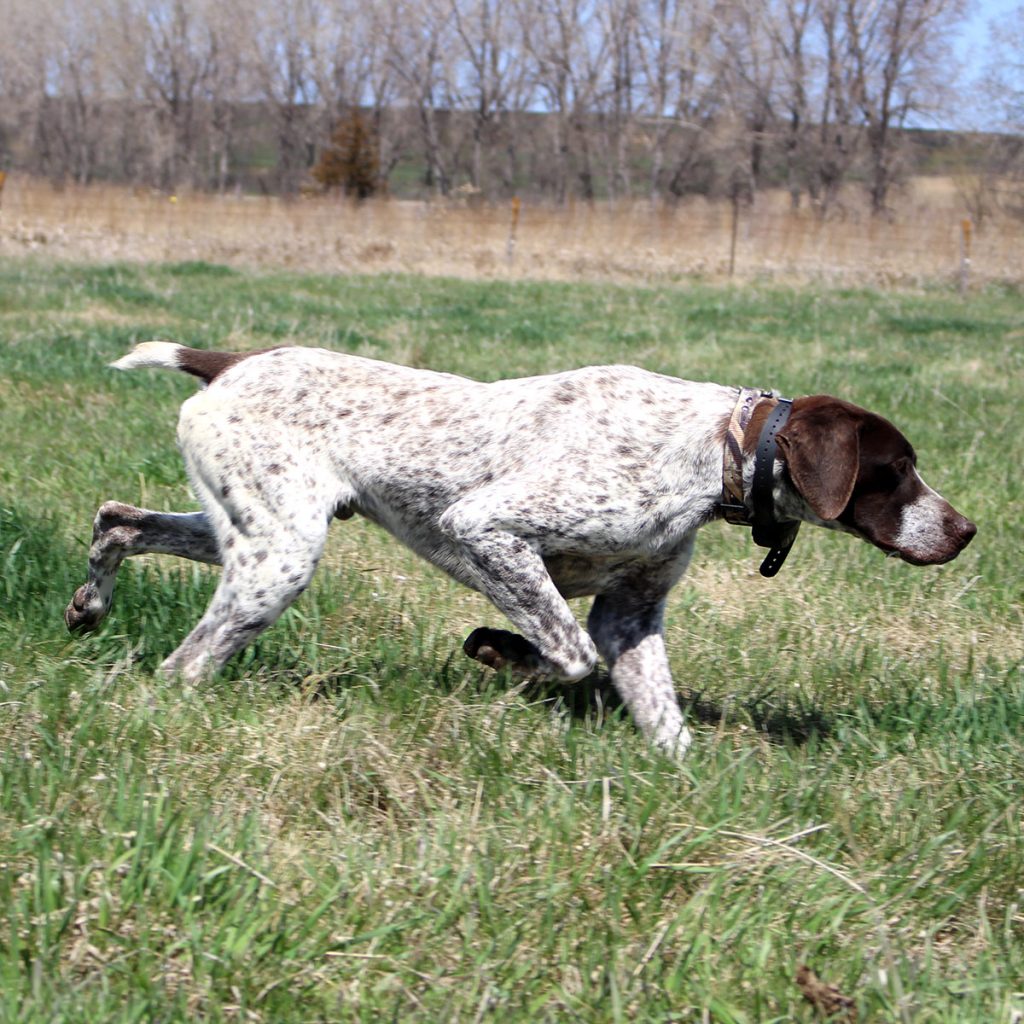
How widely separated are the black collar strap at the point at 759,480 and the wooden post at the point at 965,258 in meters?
20.2

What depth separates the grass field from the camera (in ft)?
7.89

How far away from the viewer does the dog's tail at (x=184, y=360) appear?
4168 millimetres

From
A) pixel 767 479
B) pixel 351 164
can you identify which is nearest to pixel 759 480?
pixel 767 479

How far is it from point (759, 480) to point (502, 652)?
85cm

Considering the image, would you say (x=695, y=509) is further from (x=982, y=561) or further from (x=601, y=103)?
(x=601, y=103)

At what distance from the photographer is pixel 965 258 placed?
76.1ft

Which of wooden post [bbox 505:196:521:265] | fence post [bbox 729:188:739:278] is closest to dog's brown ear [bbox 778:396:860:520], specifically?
fence post [bbox 729:188:739:278]

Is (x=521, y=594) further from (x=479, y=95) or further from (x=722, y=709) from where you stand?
(x=479, y=95)

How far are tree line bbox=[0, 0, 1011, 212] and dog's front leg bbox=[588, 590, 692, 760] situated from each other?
4226 cm

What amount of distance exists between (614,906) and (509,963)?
0.29 m

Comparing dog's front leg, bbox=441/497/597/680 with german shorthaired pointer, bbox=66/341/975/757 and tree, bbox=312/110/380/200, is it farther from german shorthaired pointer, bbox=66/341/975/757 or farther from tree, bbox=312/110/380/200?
tree, bbox=312/110/380/200

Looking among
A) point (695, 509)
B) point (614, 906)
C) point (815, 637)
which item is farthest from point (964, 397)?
point (614, 906)

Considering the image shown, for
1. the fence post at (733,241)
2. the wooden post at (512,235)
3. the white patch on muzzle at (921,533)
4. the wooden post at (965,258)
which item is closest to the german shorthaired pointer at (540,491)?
the white patch on muzzle at (921,533)

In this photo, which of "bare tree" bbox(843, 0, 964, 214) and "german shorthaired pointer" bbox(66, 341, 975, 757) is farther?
"bare tree" bbox(843, 0, 964, 214)
